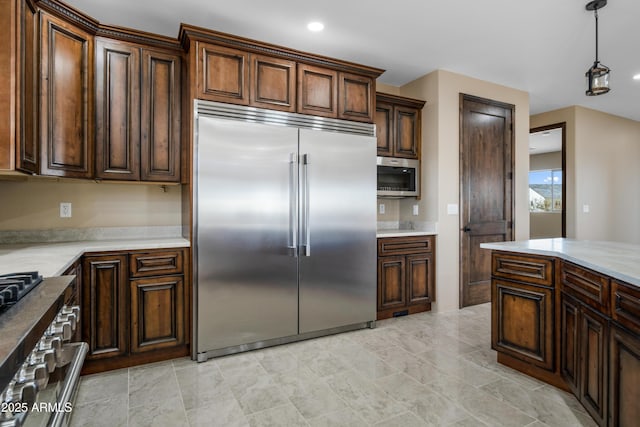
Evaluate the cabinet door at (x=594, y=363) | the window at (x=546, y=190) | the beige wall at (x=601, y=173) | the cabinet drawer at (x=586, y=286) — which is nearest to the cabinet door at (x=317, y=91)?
the cabinet drawer at (x=586, y=286)

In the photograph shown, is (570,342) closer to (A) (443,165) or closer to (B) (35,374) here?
(A) (443,165)

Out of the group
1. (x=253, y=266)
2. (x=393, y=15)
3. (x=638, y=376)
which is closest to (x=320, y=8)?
(x=393, y=15)

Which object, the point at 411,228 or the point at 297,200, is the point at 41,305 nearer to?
the point at 297,200

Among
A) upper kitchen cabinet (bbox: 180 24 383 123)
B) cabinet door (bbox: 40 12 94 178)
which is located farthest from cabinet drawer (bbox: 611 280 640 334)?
cabinet door (bbox: 40 12 94 178)

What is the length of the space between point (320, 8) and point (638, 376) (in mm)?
2901

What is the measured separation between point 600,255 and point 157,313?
2.92 meters

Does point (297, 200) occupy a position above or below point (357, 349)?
above

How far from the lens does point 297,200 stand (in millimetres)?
2975

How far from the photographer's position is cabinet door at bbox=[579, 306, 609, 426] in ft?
5.45

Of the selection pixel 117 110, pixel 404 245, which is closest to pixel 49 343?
pixel 117 110

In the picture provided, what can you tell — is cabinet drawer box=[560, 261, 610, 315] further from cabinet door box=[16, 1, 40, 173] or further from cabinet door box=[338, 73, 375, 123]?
cabinet door box=[16, 1, 40, 173]

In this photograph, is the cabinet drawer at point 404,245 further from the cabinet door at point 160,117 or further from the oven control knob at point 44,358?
the oven control knob at point 44,358

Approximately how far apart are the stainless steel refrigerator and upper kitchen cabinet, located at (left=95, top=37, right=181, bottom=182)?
390 mm

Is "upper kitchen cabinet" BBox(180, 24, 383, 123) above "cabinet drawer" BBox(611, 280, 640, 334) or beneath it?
above
